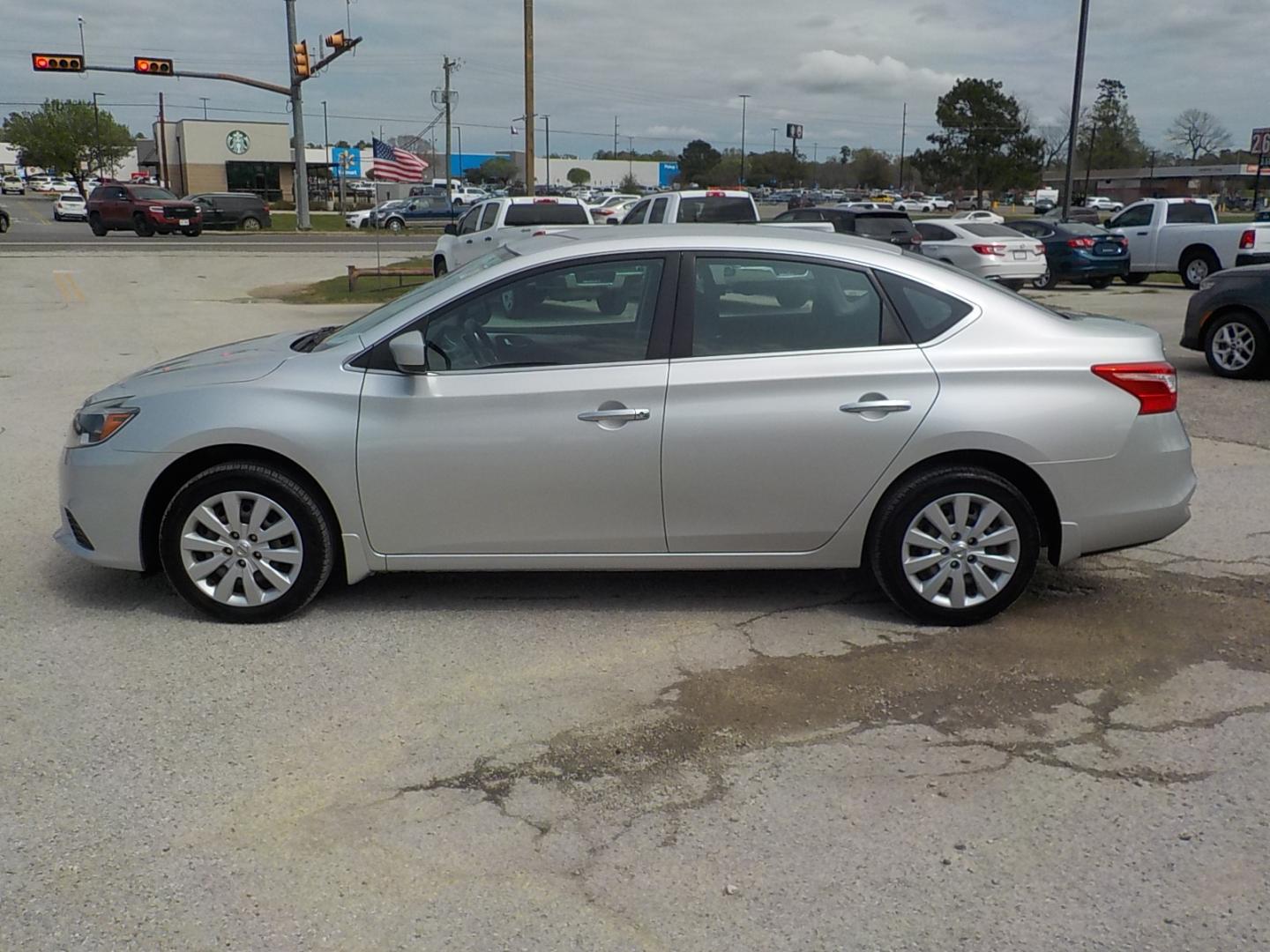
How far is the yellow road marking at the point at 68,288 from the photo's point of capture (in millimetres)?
20250

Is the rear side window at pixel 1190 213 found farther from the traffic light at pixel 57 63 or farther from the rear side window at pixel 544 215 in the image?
the traffic light at pixel 57 63

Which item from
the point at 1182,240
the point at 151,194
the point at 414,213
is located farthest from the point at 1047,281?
the point at 414,213

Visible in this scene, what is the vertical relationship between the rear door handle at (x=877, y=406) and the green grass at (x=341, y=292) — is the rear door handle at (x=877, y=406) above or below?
above

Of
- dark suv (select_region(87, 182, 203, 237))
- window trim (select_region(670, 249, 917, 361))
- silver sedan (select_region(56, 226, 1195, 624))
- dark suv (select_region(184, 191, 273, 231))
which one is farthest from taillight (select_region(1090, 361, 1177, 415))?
dark suv (select_region(184, 191, 273, 231))

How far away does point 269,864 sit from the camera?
11.3 feet

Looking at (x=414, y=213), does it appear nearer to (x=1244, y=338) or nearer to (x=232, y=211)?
(x=232, y=211)

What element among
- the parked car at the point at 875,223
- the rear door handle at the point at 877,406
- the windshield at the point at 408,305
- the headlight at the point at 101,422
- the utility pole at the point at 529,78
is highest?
the utility pole at the point at 529,78

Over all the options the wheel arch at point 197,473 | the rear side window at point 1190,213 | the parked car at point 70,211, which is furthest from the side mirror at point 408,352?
the parked car at point 70,211

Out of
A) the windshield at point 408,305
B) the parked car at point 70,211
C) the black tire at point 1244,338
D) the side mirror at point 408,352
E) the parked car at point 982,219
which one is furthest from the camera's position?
the parked car at point 70,211

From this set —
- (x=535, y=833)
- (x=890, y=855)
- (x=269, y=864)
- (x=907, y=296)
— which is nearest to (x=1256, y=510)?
(x=907, y=296)

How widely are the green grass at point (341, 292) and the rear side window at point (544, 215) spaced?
2280 mm

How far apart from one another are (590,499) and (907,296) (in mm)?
1644

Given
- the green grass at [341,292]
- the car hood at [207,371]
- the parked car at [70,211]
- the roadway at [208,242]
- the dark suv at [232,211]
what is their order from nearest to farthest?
the car hood at [207,371] → the green grass at [341,292] → the roadway at [208,242] → the dark suv at [232,211] → the parked car at [70,211]

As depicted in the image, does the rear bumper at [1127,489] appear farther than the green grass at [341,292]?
No
